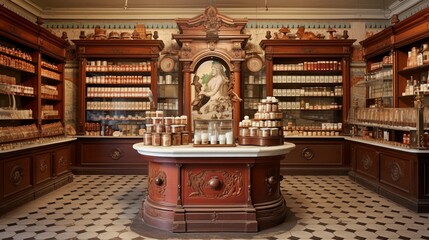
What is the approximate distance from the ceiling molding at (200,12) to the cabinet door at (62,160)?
3653mm

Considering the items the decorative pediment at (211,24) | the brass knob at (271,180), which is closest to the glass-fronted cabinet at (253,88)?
the decorative pediment at (211,24)

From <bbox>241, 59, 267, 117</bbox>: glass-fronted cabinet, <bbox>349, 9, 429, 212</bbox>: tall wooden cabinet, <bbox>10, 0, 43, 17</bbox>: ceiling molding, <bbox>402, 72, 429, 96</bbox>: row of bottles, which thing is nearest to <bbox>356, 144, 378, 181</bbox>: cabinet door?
<bbox>349, 9, 429, 212</bbox>: tall wooden cabinet

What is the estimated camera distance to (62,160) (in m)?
7.54

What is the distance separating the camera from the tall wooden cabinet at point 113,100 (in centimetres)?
877

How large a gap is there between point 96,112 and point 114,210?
416 cm

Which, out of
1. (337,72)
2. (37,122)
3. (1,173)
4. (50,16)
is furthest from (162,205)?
(50,16)

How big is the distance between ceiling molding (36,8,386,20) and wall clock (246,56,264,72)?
119cm

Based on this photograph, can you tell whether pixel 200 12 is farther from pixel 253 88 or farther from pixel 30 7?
pixel 30 7

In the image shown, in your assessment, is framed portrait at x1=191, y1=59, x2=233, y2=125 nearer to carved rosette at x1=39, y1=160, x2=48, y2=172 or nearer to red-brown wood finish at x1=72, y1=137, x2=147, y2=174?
red-brown wood finish at x1=72, y1=137, x2=147, y2=174

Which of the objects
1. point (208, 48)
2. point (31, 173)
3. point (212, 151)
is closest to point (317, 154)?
point (208, 48)

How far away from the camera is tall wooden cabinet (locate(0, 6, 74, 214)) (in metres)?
5.81

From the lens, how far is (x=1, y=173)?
5.32 m

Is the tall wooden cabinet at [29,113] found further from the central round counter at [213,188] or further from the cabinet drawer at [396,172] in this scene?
the cabinet drawer at [396,172]

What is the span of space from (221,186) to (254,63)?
4.99 m
